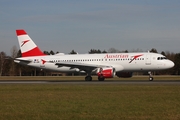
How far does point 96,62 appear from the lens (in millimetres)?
50219

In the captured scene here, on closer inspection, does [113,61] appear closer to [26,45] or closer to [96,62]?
[96,62]

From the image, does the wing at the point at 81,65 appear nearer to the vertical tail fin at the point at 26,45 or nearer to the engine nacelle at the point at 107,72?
the engine nacelle at the point at 107,72

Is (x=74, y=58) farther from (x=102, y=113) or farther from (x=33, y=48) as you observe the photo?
(x=102, y=113)

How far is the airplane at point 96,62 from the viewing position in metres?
47.1

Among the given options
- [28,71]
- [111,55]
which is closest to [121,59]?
[111,55]

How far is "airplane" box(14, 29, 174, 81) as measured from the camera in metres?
47.1

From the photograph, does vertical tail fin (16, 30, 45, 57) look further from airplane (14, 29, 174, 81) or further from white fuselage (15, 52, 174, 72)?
white fuselage (15, 52, 174, 72)

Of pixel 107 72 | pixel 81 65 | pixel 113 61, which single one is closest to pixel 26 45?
pixel 81 65

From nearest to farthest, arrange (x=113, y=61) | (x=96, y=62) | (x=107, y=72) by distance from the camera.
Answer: (x=107, y=72) < (x=113, y=61) < (x=96, y=62)

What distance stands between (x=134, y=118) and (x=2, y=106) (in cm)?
690

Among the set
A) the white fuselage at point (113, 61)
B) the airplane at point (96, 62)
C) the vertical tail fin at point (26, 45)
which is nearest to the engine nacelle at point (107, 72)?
the airplane at point (96, 62)

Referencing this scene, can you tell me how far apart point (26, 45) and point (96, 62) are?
12.1m

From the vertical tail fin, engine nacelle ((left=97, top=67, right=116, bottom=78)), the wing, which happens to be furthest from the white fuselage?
engine nacelle ((left=97, top=67, right=116, bottom=78))

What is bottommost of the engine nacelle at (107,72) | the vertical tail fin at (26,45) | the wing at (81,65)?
the engine nacelle at (107,72)
